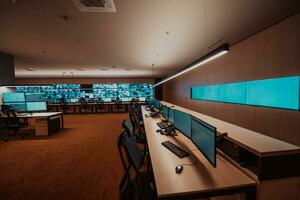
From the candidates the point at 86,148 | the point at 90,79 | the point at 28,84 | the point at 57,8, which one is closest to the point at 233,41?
the point at 57,8

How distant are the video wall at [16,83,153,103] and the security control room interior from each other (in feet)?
18.9

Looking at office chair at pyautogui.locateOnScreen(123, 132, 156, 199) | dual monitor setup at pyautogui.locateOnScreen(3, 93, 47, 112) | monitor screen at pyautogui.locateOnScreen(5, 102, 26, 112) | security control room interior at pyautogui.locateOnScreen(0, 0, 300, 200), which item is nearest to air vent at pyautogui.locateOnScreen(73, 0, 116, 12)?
security control room interior at pyautogui.locateOnScreen(0, 0, 300, 200)

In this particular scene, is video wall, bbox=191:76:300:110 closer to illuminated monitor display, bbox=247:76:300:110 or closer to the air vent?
illuminated monitor display, bbox=247:76:300:110

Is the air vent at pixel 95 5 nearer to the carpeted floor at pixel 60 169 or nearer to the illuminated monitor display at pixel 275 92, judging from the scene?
the carpeted floor at pixel 60 169

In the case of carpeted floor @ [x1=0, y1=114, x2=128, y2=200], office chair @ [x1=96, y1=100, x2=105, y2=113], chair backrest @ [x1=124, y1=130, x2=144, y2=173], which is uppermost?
chair backrest @ [x1=124, y1=130, x2=144, y2=173]

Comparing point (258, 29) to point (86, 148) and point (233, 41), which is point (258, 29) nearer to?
point (233, 41)

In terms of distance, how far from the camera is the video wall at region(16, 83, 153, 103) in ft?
35.2

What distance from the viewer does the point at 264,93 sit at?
3117mm

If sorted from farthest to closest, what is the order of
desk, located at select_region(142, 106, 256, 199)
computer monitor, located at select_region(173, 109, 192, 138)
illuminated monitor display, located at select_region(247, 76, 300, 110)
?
illuminated monitor display, located at select_region(247, 76, 300, 110), computer monitor, located at select_region(173, 109, 192, 138), desk, located at select_region(142, 106, 256, 199)

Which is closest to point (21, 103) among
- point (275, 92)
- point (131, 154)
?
point (131, 154)

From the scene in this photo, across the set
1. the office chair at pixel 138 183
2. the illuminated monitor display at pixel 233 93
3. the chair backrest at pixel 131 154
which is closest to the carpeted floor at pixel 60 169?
the office chair at pixel 138 183

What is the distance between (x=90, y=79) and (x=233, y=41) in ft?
31.9

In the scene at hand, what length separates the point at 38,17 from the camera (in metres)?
2.33

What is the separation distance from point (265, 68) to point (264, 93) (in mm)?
528
